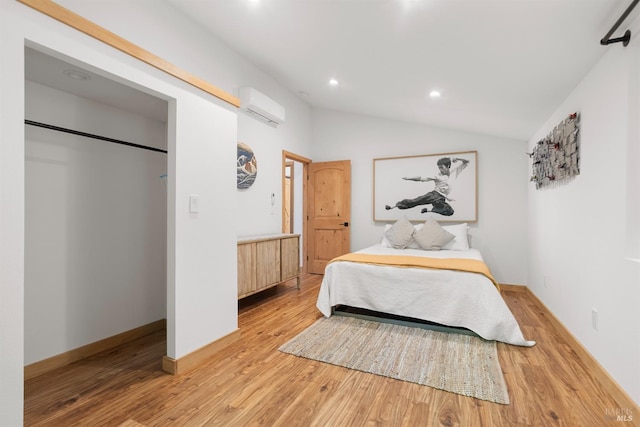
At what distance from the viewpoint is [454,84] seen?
298 cm

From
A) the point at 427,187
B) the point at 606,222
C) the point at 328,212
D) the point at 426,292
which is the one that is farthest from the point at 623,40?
the point at 328,212

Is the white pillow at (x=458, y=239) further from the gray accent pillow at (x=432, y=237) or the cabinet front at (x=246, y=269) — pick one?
the cabinet front at (x=246, y=269)

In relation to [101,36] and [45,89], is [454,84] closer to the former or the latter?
[101,36]

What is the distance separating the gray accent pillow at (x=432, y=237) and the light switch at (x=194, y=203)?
117 inches

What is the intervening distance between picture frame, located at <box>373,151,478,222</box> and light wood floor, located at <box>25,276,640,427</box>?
2.49 metres

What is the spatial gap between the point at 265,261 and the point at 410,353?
6.47 feet

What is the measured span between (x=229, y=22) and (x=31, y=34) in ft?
6.18

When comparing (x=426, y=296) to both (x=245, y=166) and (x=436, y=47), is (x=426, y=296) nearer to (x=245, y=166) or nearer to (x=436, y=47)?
(x=436, y=47)

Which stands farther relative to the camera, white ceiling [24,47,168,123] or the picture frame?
the picture frame

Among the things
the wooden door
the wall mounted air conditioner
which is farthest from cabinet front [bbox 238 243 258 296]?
the wooden door

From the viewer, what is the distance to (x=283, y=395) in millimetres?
1877

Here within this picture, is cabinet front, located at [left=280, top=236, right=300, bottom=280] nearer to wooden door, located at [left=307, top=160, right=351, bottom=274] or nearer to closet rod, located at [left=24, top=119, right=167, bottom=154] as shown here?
wooden door, located at [left=307, top=160, right=351, bottom=274]

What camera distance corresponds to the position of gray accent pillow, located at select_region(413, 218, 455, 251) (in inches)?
162

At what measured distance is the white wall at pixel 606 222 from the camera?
1653mm
